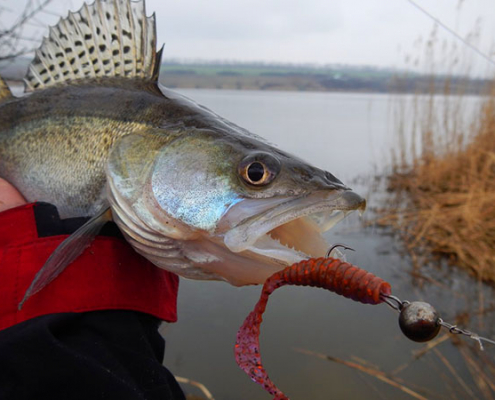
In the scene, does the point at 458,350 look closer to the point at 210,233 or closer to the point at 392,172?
the point at 210,233

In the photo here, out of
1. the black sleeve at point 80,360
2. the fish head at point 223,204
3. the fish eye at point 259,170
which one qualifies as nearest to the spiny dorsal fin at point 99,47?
the fish head at point 223,204

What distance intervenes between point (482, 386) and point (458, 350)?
684mm

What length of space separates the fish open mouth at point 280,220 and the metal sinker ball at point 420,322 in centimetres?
41

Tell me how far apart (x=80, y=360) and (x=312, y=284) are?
0.69 m

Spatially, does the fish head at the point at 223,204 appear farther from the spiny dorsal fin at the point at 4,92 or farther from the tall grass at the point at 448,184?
the tall grass at the point at 448,184

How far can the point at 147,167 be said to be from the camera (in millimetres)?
1646

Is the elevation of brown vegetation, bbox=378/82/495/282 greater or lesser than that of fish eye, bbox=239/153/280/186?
lesser

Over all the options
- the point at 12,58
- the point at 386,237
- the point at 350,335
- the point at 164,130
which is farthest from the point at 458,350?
the point at 12,58

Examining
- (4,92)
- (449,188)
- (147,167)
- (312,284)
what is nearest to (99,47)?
(4,92)

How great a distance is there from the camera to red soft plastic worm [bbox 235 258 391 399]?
104 cm

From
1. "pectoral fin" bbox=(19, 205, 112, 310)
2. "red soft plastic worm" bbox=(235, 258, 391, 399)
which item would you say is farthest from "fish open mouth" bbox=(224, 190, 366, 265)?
"pectoral fin" bbox=(19, 205, 112, 310)

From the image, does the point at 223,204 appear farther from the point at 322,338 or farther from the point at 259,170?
the point at 322,338

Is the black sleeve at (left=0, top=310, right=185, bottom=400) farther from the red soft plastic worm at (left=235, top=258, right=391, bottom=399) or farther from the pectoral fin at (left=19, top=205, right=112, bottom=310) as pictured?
the red soft plastic worm at (left=235, top=258, right=391, bottom=399)

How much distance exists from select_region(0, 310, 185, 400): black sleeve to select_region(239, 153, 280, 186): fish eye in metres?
0.64
